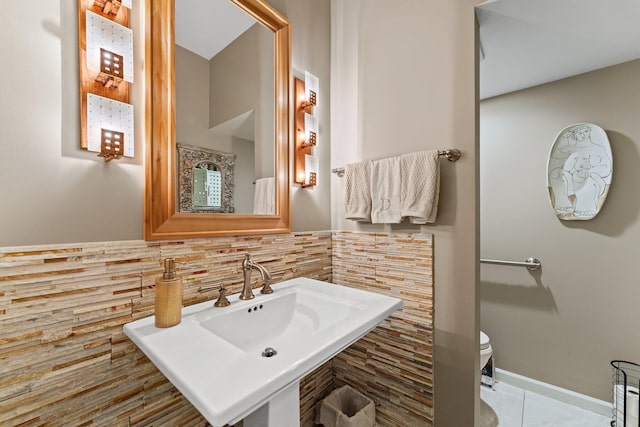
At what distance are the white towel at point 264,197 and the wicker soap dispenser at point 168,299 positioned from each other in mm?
464

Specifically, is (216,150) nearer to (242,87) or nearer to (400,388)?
(242,87)

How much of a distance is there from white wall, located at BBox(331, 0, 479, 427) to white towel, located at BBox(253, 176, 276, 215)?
541 mm

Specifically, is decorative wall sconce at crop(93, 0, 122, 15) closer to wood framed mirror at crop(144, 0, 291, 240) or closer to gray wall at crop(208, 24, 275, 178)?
wood framed mirror at crop(144, 0, 291, 240)

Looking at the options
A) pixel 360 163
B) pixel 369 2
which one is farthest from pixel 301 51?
pixel 360 163

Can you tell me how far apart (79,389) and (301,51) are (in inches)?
65.4

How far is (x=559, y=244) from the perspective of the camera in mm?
1758

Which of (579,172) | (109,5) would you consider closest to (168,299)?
(109,5)

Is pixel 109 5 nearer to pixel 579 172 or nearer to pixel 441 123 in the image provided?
pixel 441 123

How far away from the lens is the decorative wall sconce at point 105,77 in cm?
71

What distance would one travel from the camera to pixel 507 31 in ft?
4.28

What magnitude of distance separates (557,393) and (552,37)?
2.24 metres

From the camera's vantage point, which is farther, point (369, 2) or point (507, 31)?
point (369, 2)

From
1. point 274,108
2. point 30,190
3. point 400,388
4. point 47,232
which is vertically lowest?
point 400,388

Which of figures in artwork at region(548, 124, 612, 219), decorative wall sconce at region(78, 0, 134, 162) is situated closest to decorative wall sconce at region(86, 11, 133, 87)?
decorative wall sconce at region(78, 0, 134, 162)
